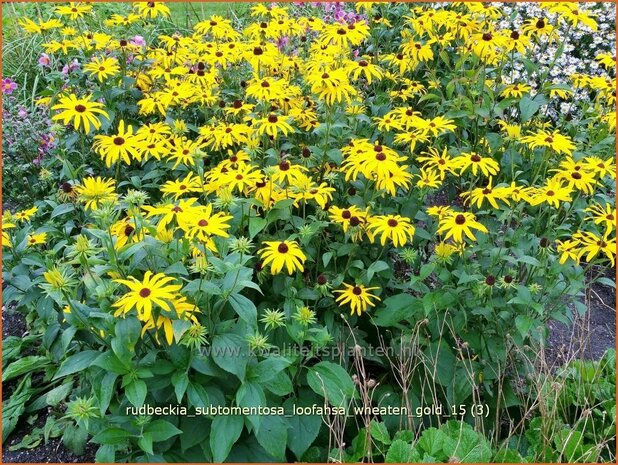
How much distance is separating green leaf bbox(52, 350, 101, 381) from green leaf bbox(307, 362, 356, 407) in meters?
0.61

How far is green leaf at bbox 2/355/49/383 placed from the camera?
2291mm

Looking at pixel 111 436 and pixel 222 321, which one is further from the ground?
pixel 222 321

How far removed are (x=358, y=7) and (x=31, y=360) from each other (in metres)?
2.43

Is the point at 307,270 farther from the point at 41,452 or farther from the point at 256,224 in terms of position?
the point at 41,452

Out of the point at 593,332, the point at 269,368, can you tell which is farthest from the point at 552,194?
the point at 593,332

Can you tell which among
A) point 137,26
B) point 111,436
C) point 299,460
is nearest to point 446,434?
point 299,460

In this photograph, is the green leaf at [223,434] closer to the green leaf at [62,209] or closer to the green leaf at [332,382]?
the green leaf at [332,382]

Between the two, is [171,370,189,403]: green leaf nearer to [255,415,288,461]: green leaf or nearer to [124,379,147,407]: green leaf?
[124,379,147,407]: green leaf

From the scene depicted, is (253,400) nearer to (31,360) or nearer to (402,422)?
(402,422)

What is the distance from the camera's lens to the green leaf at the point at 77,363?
1656 millimetres

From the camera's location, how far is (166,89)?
8.87 feet

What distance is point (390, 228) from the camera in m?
1.98

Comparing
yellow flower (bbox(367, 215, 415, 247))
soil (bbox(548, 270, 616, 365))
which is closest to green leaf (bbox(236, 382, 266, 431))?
yellow flower (bbox(367, 215, 415, 247))

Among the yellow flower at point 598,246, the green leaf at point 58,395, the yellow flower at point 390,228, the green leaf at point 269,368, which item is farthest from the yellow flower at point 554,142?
the green leaf at point 58,395
